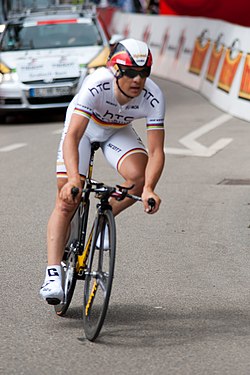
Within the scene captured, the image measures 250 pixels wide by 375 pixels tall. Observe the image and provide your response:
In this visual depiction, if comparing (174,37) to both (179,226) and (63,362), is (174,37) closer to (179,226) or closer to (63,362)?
(179,226)

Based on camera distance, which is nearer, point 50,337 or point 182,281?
point 50,337

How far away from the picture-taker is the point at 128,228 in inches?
385

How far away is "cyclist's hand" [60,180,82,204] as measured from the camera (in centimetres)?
593

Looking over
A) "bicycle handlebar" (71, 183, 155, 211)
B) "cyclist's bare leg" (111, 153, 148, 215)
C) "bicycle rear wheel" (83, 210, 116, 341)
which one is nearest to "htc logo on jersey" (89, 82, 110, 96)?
"cyclist's bare leg" (111, 153, 148, 215)

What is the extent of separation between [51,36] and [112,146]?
13.2 metres

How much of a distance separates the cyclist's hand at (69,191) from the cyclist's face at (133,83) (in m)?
0.64

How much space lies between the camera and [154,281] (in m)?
7.66

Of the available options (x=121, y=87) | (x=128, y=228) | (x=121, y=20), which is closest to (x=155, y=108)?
(x=121, y=87)

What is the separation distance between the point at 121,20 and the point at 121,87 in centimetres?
2914

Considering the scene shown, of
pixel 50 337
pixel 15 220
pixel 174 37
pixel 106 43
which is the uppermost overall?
pixel 50 337

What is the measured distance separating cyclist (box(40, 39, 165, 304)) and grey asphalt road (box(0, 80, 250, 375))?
47 cm

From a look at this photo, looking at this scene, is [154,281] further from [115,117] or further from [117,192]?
[117,192]

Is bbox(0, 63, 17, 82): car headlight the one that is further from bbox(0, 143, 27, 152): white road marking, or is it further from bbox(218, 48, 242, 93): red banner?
bbox(218, 48, 242, 93): red banner

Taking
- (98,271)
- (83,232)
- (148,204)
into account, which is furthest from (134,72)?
(98,271)
